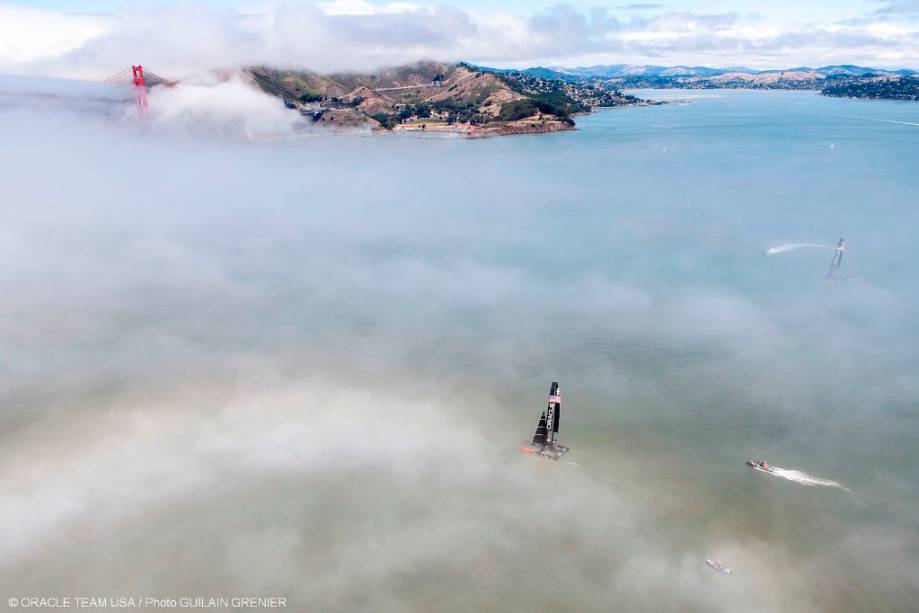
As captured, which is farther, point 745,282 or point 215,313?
point 745,282

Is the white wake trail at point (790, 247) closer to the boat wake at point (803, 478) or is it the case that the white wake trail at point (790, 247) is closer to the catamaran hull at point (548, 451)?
the boat wake at point (803, 478)

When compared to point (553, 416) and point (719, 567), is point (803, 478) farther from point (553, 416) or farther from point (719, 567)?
point (553, 416)

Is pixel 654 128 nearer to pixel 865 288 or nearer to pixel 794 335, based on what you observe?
pixel 865 288

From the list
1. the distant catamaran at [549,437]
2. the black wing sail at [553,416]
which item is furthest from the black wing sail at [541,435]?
the black wing sail at [553,416]

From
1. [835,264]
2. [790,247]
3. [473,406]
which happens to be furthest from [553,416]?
[790,247]

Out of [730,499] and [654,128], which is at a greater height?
[654,128]

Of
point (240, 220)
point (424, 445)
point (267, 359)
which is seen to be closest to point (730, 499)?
point (424, 445)
